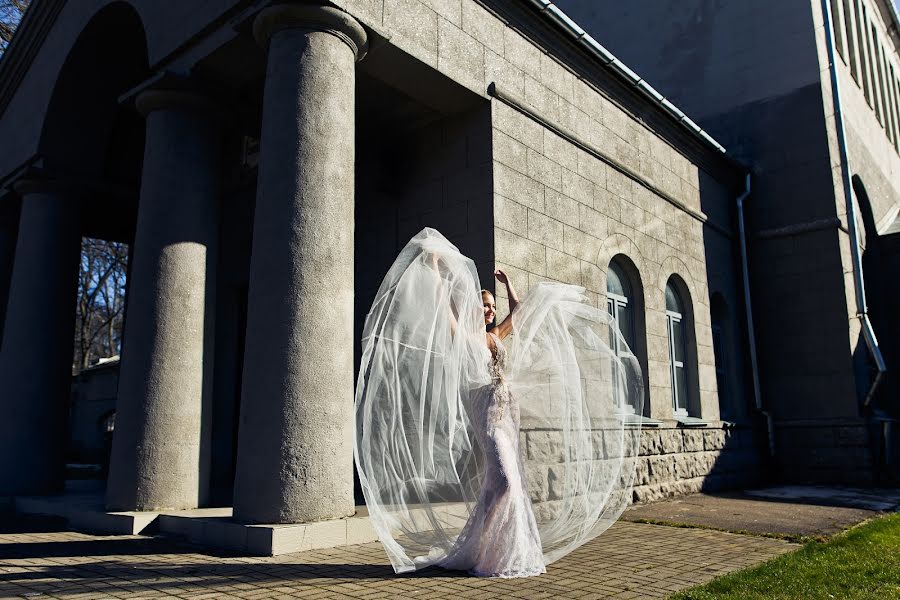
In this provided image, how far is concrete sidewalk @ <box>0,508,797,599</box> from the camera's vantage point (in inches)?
177

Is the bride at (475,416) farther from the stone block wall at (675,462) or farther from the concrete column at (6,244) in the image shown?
the concrete column at (6,244)

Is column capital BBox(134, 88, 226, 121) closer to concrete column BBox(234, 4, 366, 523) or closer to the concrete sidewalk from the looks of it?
concrete column BBox(234, 4, 366, 523)

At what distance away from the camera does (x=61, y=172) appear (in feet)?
33.8

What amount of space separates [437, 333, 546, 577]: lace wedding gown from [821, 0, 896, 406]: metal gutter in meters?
10.2

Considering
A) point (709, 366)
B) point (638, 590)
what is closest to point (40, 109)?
point (638, 590)

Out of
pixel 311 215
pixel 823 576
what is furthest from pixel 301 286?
pixel 823 576

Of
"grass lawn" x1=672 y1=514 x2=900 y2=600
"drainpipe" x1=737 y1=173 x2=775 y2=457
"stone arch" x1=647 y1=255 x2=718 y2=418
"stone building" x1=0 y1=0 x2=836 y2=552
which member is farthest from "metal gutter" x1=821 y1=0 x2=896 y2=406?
"grass lawn" x1=672 y1=514 x2=900 y2=600

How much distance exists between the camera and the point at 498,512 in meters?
5.15

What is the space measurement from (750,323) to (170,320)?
11075 mm

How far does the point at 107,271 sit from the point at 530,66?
74.8 feet

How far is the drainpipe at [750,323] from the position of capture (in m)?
13.6

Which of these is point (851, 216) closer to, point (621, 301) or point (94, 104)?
point (621, 301)

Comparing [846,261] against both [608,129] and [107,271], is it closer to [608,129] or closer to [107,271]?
[608,129]

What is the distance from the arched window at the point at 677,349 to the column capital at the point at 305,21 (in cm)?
755
